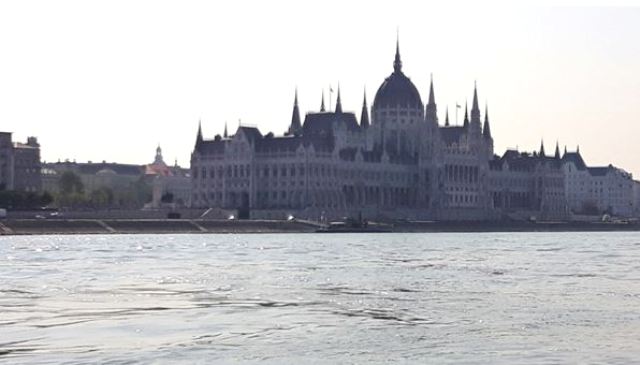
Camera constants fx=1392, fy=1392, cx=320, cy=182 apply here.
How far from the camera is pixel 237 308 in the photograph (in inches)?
1922

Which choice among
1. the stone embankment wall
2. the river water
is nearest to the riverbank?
the stone embankment wall

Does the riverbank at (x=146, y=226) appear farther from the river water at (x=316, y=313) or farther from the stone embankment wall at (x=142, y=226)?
the river water at (x=316, y=313)

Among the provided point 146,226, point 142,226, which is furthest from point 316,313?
point 146,226

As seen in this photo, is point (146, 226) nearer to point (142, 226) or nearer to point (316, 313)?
point (142, 226)

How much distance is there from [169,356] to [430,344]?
24.8 feet

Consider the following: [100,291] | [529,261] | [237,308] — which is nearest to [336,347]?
[237,308]

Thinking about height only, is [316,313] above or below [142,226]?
below

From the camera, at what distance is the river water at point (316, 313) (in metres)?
37.2

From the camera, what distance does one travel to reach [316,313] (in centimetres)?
4744

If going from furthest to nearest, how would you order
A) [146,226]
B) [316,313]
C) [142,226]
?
[146,226] < [142,226] < [316,313]

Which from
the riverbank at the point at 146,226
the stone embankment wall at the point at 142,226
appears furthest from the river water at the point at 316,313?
the riverbank at the point at 146,226

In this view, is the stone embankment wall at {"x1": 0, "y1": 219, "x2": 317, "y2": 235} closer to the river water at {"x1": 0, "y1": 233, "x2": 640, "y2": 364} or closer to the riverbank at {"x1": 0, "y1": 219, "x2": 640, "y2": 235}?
the riverbank at {"x1": 0, "y1": 219, "x2": 640, "y2": 235}

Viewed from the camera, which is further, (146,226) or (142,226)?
(146,226)

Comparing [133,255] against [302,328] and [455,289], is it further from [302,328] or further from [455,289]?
[302,328]
